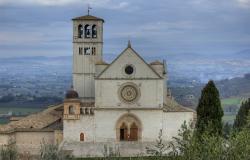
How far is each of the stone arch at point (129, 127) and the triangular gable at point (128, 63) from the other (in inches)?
134

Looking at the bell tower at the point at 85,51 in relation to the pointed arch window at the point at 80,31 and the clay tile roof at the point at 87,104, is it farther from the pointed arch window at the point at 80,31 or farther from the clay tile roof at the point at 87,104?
the clay tile roof at the point at 87,104

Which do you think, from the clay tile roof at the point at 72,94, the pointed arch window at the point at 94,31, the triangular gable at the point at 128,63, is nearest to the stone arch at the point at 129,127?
the triangular gable at the point at 128,63

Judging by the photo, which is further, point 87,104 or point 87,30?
point 87,30

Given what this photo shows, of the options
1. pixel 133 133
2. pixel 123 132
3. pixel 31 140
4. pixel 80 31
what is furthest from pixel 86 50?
pixel 31 140

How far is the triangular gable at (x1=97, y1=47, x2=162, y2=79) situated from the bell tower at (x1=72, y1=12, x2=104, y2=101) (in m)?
5.42

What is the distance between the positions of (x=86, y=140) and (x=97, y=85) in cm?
461

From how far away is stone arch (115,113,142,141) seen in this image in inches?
2399

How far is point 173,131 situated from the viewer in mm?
60750

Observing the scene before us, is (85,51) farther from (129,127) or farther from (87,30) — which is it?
(129,127)

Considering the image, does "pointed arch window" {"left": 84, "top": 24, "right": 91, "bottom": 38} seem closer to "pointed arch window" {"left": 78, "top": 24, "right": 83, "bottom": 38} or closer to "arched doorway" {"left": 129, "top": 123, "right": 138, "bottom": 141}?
"pointed arch window" {"left": 78, "top": 24, "right": 83, "bottom": 38}

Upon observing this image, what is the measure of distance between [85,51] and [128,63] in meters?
7.09

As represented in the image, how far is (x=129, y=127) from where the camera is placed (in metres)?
61.1

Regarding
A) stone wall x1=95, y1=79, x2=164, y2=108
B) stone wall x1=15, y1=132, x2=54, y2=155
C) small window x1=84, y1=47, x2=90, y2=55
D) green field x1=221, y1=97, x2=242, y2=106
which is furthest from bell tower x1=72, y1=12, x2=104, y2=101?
green field x1=221, y1=97, x2=242, y2=106

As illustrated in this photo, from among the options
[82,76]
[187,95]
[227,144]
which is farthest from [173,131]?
[187,95]
